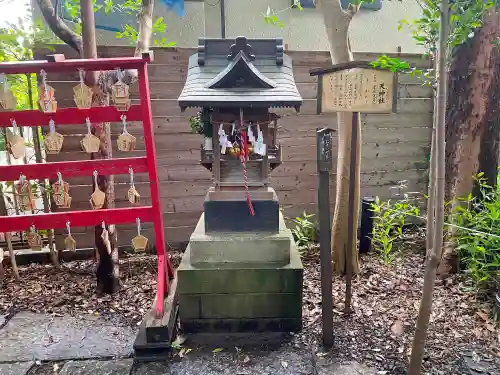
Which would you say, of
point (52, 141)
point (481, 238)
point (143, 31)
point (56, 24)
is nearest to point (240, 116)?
point (52, 141)

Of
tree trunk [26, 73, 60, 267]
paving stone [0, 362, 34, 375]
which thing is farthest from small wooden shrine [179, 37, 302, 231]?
tree trunk [26, 73, 60, 267]

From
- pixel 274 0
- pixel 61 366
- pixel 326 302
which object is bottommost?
pixel 61 366

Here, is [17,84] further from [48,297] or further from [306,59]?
[306,59]

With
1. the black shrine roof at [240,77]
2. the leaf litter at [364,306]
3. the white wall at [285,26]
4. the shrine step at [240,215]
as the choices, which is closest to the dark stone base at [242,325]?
the leaf litter at [364,306]

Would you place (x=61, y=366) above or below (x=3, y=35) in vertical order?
below

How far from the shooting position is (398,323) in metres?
3.46

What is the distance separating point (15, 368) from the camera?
302 centimetres

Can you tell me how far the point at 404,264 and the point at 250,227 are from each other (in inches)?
95.3

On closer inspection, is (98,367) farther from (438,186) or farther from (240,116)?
(438,186)

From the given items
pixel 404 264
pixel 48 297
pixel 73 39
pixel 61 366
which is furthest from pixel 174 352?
pixel 73 39

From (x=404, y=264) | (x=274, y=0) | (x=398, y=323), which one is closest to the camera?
(x=398, y=323)

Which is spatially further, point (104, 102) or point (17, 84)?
point (17, 84)

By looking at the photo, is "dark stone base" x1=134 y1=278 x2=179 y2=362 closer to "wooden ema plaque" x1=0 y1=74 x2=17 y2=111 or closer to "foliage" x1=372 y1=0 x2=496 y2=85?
"wooden ema plaque" x1=0 y1=74 x2=17 y2=111

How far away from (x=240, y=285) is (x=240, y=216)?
666mm
